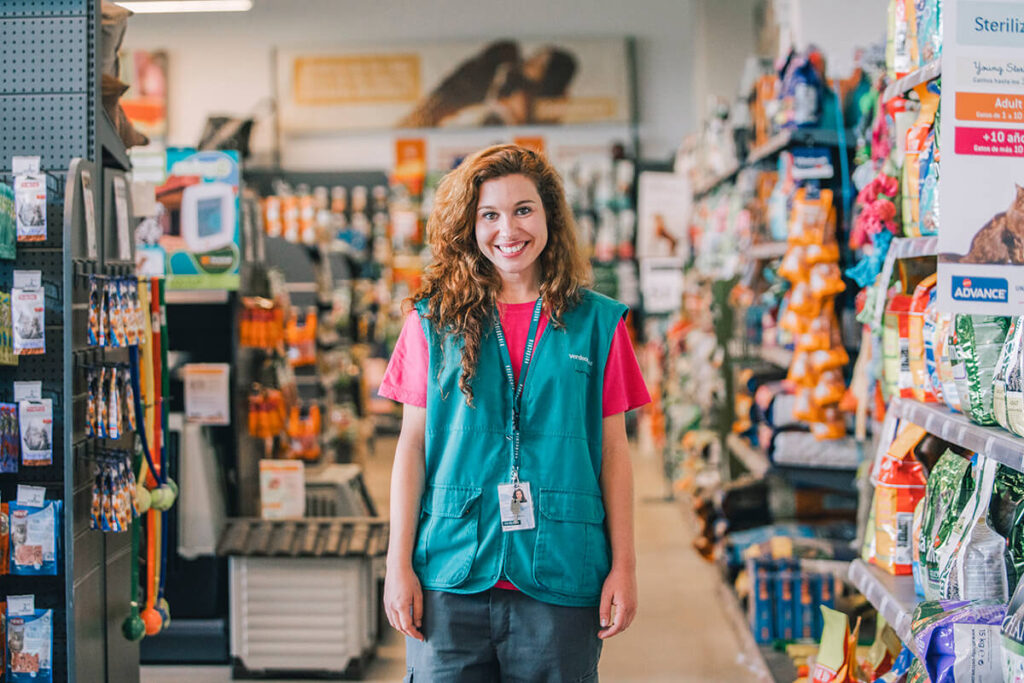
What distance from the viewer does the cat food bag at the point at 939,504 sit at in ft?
7.04

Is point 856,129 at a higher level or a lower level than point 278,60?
lower

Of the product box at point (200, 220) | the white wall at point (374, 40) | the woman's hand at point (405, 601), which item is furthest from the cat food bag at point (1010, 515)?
the white wall at point (374, 40)

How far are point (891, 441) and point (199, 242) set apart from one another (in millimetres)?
2775

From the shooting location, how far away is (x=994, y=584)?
74.4 inches

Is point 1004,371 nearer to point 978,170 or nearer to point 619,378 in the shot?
point 978,170

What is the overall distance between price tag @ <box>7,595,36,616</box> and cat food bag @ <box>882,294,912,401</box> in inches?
89.0

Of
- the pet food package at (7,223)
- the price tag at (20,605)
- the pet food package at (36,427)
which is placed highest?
the pet food package at (7,223)

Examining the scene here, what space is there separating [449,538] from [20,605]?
1.38 m

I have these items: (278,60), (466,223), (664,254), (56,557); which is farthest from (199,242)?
(278,60)

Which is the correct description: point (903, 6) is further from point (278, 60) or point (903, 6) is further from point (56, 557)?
point (278, 60)

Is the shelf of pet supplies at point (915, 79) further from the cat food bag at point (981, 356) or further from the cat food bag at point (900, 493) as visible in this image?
the cat food bag at point (900, 493)

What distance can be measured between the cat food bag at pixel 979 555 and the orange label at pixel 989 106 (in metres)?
0.68

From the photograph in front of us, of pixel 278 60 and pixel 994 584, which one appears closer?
pixel 994 584

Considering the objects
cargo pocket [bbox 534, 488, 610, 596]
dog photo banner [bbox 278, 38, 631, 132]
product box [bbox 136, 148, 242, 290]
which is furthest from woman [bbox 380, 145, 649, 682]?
dog photo banner [bbox 278, 38, 631, 132]
